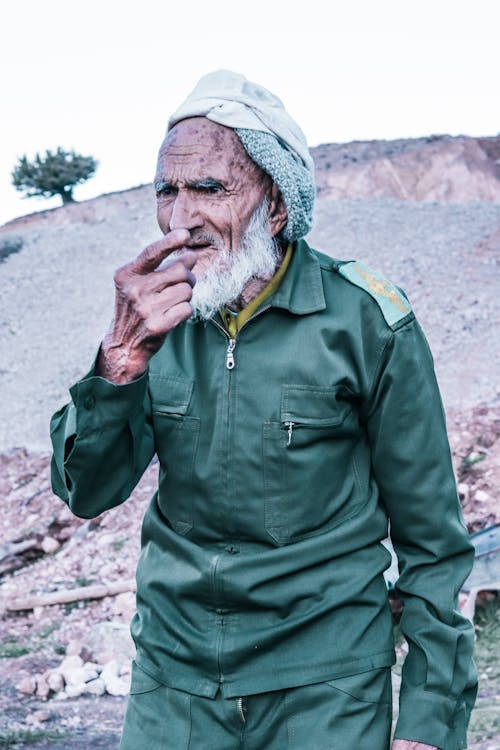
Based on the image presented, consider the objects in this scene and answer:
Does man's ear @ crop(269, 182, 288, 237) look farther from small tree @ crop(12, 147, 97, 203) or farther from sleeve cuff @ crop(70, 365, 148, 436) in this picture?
small tree @ crop(12, 147, 97, 203)

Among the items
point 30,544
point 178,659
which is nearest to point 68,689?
point 30,544

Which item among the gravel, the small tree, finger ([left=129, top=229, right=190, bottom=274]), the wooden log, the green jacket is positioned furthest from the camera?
the small tree

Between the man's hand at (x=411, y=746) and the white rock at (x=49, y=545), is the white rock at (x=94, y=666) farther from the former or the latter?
the man's hand at (x=411, y=746)

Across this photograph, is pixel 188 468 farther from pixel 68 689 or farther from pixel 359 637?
pixel 68 689

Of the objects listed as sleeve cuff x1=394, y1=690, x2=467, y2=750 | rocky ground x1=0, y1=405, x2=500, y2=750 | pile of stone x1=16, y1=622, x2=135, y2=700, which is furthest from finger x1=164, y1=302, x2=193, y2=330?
pile of stone x1=16, y1=622, x2=135, y2=700

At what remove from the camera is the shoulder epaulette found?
6.78 feet

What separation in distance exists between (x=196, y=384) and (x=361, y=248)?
51.0ft

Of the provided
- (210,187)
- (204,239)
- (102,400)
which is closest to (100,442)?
(102,400)

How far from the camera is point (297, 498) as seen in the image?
203 cm

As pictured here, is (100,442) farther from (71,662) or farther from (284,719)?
(71,662)

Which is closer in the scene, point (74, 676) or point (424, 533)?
point (424, 533)

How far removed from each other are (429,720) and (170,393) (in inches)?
35.7

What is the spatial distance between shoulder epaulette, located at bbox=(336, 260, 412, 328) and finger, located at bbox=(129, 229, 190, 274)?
0.44m

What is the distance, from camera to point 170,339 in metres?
2.24
